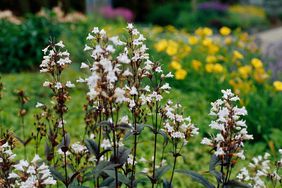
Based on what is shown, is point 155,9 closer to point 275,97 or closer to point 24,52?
point 24,52

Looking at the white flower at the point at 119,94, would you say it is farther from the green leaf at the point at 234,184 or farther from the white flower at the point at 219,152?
the green leaf at the point at 234,184

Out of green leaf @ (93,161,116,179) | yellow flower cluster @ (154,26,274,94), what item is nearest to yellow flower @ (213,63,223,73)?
yellow flower cluster @ (154,26,274,94)

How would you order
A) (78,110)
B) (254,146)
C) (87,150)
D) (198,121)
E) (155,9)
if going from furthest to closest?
(155,9), (78,110), (198,121), (254,146), (87,150)

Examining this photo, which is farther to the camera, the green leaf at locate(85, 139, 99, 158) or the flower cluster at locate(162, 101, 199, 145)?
the green leaf at locate(85, 139, 99, 158)

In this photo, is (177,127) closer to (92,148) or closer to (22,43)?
(92,148)

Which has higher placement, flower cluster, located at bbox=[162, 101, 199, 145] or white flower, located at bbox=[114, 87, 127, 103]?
white flower, located at bbox=[114, 87, 127, 103]

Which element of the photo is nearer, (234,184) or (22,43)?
(234,184)

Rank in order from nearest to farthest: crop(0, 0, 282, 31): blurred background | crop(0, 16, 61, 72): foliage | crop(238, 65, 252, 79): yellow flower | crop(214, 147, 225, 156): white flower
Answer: crop(214, 147, 225, 156): white flower < crop(238, 65, 252, 79): yellow flower < crop(0, 16, 61, 72): foliage < crop(0, 0, 282, 31): blurred background

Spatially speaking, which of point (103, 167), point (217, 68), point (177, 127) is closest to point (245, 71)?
point (217, 68)

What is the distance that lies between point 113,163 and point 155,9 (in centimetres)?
1328

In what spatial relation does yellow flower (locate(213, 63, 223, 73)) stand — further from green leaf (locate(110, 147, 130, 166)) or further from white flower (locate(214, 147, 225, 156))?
white flower (locate(214, 147, 225, 156))

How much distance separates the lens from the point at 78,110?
17.2ft

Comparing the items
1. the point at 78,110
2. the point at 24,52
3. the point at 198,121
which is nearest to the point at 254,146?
the point at 198,121

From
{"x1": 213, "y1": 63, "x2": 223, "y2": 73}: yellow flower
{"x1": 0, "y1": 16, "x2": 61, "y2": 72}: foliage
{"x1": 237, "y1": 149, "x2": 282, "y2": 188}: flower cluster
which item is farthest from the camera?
{"x1": 0, "y1": 16, "x2": 61, "y2": 72}: foliage
